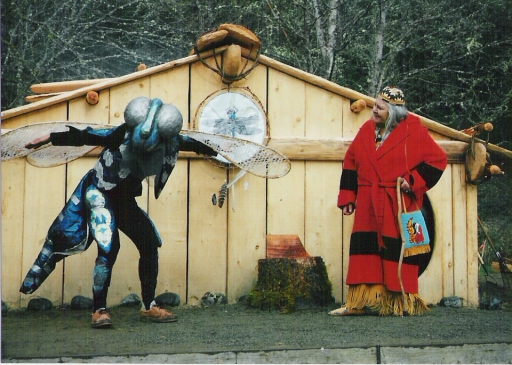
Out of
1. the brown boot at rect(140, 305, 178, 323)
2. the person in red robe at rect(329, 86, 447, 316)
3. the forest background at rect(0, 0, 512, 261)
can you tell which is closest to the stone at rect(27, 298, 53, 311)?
the brown boot at rect(140, 305, 178, 323)

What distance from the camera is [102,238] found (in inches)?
167

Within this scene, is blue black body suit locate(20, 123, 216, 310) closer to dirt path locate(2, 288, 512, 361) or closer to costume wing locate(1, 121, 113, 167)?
costume wing locate(1, 121, 113, 167)

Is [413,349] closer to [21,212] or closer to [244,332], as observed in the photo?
[244,332]

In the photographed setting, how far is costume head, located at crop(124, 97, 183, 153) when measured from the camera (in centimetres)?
415

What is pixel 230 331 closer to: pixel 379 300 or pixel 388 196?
pixel 379 300

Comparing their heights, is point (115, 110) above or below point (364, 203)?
above

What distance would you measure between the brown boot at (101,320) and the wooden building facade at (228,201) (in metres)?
0.84

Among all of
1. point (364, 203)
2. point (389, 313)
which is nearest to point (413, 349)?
point (389, 313)

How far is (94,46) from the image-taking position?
6.51m

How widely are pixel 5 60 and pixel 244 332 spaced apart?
2.54 meters

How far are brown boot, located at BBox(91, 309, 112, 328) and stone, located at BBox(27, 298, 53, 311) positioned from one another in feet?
2.80

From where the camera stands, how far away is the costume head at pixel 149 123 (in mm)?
4152

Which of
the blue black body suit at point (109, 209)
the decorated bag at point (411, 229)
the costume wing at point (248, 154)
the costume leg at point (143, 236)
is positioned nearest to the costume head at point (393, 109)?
the decorated bag at point (411, 229)

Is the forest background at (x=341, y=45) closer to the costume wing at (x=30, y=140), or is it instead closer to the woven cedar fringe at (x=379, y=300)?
the costume wing at (x=30, y=140)
